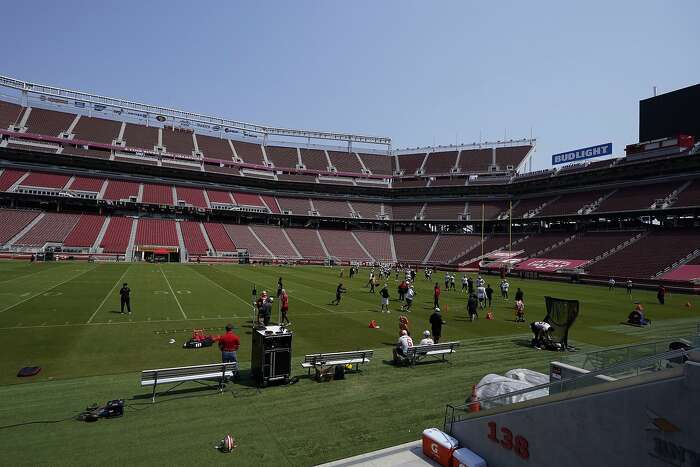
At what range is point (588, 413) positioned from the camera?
17.8 feet

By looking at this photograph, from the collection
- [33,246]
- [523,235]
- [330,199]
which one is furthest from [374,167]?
[33,246]

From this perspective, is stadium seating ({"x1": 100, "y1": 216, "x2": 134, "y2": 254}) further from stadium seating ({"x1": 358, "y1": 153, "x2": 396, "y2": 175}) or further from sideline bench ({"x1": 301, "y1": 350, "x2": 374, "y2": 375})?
sideline bench ({"x1": 301, "y1": 350, "x2": 374, "y2": 375})

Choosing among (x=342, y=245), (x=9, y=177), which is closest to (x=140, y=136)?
(x=9, y=177)

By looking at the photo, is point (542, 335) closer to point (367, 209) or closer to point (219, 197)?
point (219, 197)

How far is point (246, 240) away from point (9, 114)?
45.5 m

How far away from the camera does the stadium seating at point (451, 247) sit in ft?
223

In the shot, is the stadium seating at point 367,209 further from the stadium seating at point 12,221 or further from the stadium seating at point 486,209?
the stadium seating at point 12,221

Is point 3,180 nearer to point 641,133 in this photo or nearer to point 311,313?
point 311,313

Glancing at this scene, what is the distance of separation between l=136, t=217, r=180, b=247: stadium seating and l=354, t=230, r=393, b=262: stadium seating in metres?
32.5

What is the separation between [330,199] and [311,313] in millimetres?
66765

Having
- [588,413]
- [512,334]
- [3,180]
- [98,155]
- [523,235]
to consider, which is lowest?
[512,334]

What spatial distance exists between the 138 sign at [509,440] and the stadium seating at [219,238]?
5857cm

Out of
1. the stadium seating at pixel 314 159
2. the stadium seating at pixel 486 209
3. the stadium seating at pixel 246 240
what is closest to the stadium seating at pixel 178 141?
the stadium seating at pixel 246 240

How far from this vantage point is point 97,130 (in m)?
75.0
